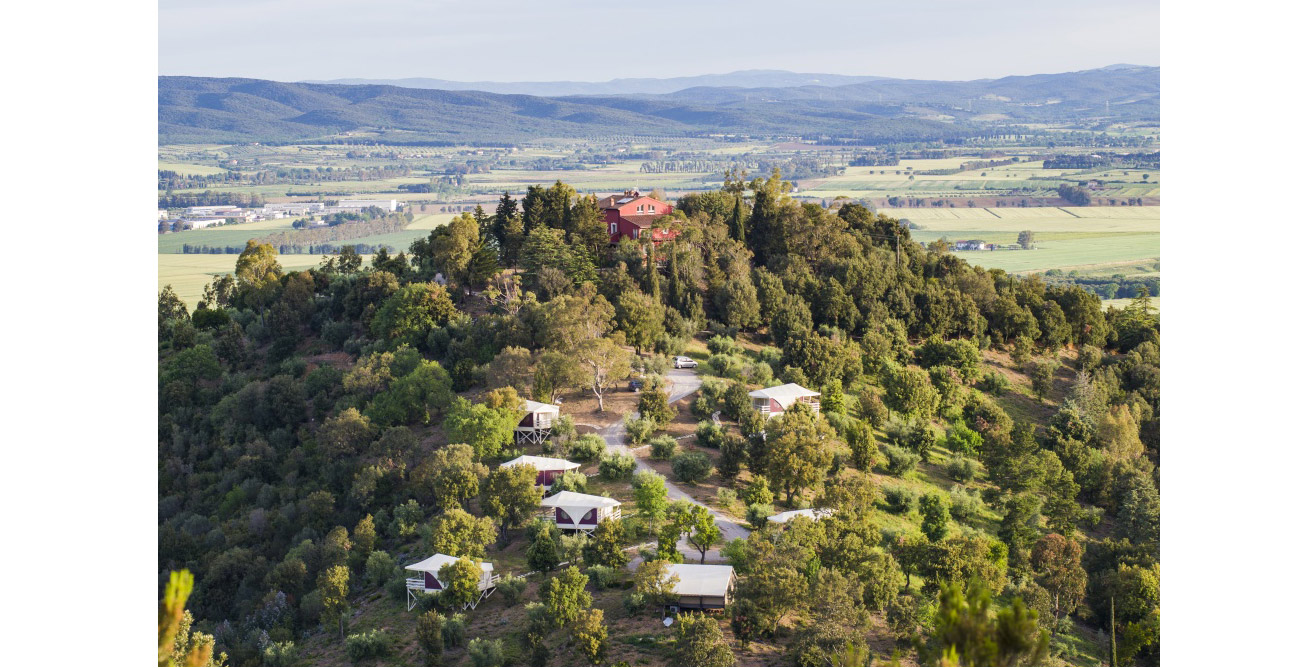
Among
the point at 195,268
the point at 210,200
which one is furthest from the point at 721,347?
the point at 210,200

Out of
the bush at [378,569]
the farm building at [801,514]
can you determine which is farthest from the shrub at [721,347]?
the bush at [378,569]

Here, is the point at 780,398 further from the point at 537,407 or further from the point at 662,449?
the point at 537,407

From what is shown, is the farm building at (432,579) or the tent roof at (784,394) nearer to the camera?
the farm building at (432,579)

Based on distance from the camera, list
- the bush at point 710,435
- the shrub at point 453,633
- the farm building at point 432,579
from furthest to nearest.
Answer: the bush at point 710,435 < the farm building at point 432,579 < the shrub at point 453,633

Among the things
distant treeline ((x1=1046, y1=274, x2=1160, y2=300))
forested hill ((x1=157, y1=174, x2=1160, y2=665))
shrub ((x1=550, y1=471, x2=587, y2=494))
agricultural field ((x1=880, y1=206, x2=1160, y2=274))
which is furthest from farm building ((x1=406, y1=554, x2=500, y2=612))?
agricultural field ((x1=880, y1=206, x2=1160, y2=274))

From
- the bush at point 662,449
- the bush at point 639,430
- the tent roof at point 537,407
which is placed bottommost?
the bush at point 662,449

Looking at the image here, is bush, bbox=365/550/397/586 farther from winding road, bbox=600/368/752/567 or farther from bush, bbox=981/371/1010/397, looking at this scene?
bush, bbox=981/371/1010/397

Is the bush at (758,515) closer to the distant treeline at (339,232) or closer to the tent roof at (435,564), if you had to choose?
the tent roof at (435,564)

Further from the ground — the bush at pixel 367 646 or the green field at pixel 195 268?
the green field at pixel 195 268
